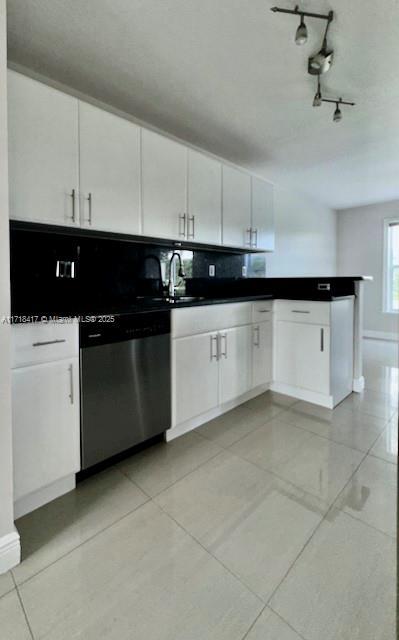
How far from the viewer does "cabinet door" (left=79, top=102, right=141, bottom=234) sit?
5.85 feet

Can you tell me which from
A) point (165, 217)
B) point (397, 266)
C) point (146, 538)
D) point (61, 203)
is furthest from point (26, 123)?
point (397, 266)

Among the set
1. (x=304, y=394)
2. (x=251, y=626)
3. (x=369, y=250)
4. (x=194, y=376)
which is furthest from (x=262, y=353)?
(x=369, y=250)

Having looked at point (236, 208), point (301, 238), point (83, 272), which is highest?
point (301, 238)

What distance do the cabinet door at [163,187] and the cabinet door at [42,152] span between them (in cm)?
50

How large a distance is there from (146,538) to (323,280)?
89.6 inches

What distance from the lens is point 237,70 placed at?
1.88 meters

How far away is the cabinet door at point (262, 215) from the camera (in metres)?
3.09

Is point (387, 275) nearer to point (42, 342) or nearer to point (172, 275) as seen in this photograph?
point (172, 275)

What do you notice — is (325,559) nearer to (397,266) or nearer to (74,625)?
(74,625)

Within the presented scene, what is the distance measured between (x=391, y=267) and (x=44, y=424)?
5.83m

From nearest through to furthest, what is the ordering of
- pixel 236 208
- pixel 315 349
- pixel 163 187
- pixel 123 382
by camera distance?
1. pixel 123 382
2. pixel 163 187
3. pixel 315 349
4. pixel 236 208

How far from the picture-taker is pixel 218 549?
4.04 ft

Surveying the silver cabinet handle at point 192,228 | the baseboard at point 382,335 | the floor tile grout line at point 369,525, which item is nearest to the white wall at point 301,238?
the baseboard at point 382,335

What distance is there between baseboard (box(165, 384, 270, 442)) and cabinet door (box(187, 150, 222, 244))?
4.50 feet
